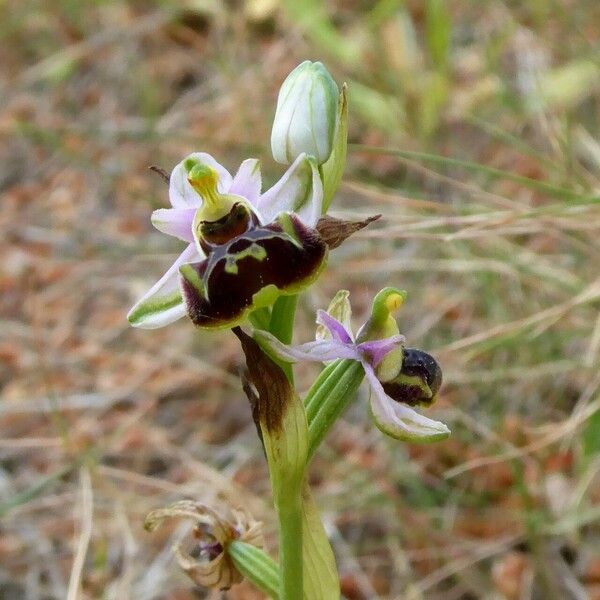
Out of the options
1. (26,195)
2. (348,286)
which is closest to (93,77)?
(26,195)

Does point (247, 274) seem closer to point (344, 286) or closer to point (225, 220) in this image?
point (225, 220)

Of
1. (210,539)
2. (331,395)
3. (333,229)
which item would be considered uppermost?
(333,229)

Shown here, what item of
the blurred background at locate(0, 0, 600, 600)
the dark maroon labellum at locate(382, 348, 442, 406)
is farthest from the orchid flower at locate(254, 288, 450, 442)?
the blurred background at locate(0, 0, 600, 600)

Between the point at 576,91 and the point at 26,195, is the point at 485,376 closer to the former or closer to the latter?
the point at 576,91

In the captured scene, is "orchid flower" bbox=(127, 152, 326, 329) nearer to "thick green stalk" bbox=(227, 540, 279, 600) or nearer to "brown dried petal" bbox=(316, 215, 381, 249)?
"brown dried petal" bbox=(316, 215, 381, 249)

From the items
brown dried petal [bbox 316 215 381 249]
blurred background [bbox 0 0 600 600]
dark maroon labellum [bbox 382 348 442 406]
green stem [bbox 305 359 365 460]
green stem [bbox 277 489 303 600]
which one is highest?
brown dried petal [bbox 316 215 381 249]

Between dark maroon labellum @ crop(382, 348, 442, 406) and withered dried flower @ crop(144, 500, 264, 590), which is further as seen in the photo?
withered dried flower @ crop(144, 500, 264, 590)

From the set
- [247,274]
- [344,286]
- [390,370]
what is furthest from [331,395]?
[344,286]

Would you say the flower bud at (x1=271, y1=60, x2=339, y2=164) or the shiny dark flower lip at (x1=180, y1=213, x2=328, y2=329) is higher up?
the flower bud at (x1=271, y1=60, x2=339, y2=164)

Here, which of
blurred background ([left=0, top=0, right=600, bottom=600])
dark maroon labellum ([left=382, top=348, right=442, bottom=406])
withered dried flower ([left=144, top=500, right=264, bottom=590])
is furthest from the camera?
blurred background ([left=0, top=0, right=600, bottom=600])
